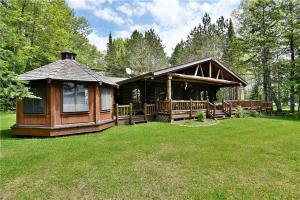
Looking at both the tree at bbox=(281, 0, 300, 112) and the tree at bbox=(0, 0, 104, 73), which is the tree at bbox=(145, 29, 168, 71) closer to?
the tree at bbox=(0, 0, 104, 73)

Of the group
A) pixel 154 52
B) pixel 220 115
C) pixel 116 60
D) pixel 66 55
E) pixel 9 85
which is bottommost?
pixel 220 115

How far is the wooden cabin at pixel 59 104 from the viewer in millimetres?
9617

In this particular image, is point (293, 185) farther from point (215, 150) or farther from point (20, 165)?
point (20, 165)

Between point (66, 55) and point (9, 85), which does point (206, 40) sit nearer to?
point (66, 55)

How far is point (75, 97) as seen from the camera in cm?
1025

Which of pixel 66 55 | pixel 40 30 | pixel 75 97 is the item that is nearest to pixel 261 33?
pixel 66 55

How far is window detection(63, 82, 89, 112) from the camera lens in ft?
32.7

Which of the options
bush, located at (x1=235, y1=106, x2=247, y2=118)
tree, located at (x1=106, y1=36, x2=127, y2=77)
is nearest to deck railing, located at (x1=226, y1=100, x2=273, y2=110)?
Answer: bush, located at (x1=235, y1=106, x2=247, y2=118)

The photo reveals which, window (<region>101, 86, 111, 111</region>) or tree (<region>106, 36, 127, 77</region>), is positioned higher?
tree (<region>106, 36, 127, 77</region>)

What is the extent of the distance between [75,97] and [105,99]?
2.08m

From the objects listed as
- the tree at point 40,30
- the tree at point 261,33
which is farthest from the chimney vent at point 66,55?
the tree at point 261,33

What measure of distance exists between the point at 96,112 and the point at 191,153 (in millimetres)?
5880

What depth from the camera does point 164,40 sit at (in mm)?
39906

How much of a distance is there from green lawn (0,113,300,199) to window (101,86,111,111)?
325 centimetres
